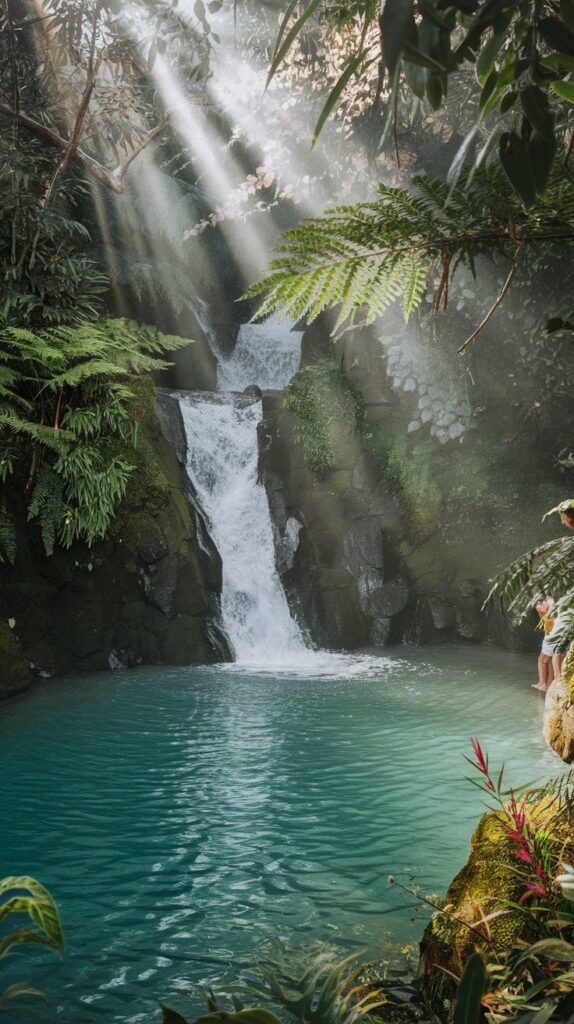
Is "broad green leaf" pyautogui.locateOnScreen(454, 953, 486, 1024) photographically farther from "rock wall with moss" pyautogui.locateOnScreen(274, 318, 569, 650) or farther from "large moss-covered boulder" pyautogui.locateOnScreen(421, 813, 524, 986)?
"rock wall with moss" pyautogui.locateOnScreen(274, 318, 569, 650)

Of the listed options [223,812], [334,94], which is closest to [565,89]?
[334,94]

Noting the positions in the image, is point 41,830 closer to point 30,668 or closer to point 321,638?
point 30,668

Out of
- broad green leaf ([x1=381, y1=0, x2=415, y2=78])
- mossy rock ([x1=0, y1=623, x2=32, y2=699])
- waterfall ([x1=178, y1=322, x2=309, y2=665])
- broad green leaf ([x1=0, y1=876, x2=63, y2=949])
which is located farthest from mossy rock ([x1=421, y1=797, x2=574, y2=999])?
waterfall ([x1=178, y1=322, x2=309, y2=665])

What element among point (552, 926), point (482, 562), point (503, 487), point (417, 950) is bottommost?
point (417, 950)

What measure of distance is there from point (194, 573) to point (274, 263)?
9.30 metres

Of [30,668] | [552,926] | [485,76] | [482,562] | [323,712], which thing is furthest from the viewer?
[482,562]

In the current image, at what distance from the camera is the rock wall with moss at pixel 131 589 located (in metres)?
9.29

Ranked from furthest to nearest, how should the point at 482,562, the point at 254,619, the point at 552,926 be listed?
the point at 482,562 < the point at 254,619 < the point at 552,926

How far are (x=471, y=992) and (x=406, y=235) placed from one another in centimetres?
157

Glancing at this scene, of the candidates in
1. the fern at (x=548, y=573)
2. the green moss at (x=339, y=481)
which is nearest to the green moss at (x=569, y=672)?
the fern at (x=548, y=573)

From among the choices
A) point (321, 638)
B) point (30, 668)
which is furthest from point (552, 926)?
point (321, 638)

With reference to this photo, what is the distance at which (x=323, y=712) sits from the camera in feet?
24.6

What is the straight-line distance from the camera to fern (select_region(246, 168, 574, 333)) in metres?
1.69

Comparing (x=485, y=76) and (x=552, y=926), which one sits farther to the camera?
(x=552, y=926)
